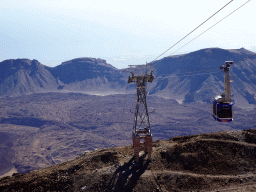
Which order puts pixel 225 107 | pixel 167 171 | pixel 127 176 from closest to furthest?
pixel 225 107, pixel 127 176, pixel 167 171

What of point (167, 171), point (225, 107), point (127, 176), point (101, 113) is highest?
point (225, 107)

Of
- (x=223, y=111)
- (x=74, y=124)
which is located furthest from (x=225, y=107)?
(x=74, y=124)

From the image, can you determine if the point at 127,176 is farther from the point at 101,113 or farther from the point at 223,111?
the point at 101,113

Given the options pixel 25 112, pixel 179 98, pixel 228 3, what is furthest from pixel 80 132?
pixel 228 3

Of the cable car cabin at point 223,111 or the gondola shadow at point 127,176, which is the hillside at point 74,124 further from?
the cable car cabin at point 223,111

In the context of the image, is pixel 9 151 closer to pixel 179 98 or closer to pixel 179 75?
pixel 179 98

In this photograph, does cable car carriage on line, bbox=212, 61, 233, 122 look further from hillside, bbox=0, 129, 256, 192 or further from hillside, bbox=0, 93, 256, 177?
hillside, bbox=0, 93, 256, 177

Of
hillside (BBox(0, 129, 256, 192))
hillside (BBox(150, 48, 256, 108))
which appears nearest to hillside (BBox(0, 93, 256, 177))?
hillside (BBox(150, 48, 256, 108))
